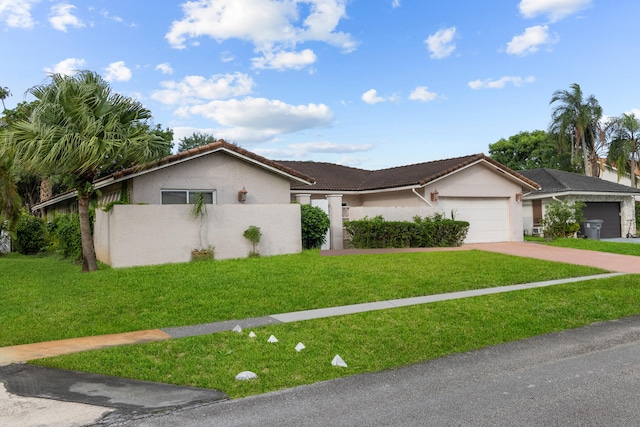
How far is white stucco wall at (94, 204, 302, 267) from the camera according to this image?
13.9 meters

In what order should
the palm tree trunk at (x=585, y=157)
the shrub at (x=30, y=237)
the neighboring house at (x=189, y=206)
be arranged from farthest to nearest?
the palm tree trunk at (x=585, y=157) < the shrub at (x=30, y=237) < the neighboring house at (x=189, y=206)

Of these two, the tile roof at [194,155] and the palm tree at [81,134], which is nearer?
the palm tree at [81,134]

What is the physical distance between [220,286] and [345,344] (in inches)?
195

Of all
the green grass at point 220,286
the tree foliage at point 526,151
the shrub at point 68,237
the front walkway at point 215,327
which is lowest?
the front walkway at point 215,327

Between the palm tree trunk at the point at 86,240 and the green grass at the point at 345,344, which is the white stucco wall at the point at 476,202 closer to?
the green grass at the point at 345,344

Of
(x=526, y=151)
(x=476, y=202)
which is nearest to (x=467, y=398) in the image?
(x=476, y=202)

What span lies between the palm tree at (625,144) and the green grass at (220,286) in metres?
24.2

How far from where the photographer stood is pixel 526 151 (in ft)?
172

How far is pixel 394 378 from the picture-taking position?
5.77 m

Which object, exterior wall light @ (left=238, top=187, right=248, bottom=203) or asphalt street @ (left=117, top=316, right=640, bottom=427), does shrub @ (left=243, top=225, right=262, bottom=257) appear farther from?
asphalt street @ (left=117, top=316, right=640, bottom=427)

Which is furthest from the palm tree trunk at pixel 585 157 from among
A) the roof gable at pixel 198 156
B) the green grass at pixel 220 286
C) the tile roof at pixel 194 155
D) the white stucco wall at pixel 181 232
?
the white stucco wall at pixel 181 232

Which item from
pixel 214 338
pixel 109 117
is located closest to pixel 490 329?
pixel 214 338

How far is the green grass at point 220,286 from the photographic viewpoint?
8.81 m

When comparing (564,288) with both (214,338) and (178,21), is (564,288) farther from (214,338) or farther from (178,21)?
(178,21)
